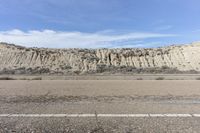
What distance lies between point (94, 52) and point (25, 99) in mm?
47465

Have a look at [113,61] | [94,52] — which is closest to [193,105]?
[113,61]

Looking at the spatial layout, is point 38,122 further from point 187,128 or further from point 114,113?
Answer: point 187,128

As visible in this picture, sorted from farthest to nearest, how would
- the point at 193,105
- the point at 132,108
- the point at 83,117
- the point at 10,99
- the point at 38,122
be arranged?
1. the point at 10,99
2. the point at 193,105
3. the point at 132,108
4. the point at 83,117
5. the point at 38,122

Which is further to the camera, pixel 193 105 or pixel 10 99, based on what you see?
pixel 10 99

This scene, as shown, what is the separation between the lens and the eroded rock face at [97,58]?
177ft

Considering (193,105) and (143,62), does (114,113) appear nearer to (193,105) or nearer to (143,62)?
(193,105)

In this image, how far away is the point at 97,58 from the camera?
57344 millimetres

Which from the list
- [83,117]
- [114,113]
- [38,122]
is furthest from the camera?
[114,113]

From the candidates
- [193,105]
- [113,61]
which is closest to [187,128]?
[193,105]

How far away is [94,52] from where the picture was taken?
2404 inches

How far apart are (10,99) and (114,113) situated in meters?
5.59

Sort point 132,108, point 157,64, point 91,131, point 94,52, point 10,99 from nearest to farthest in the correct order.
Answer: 1. point 91,131
2. point 132,108
3. point 10,99
4. point 157,64
5. point 94,52

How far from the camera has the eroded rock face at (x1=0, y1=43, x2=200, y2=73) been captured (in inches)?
2126

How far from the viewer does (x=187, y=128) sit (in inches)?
327
